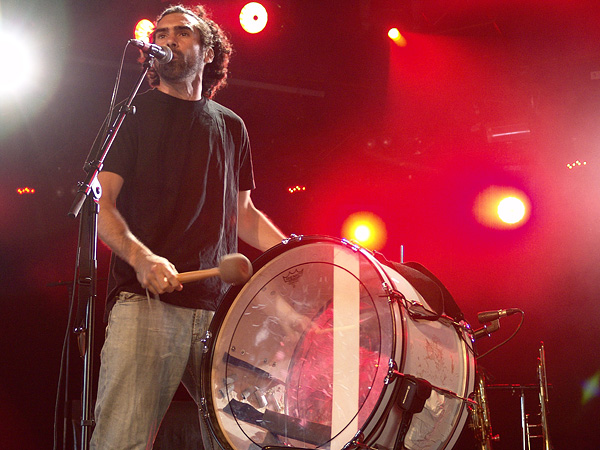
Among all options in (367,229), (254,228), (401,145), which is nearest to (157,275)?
(254,228)

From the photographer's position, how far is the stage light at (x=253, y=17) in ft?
14.7

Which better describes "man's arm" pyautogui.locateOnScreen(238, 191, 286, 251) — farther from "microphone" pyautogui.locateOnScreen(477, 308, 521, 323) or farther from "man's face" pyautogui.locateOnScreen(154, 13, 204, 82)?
"microphone" pyautogui.locateOnScreen(477, 308, 521, 323)

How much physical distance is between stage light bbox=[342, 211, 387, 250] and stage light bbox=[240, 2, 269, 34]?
334 cm

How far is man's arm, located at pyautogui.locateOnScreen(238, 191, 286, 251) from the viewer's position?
245 centimetres

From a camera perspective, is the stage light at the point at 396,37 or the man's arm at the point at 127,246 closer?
the man's arm at the point at 127,246

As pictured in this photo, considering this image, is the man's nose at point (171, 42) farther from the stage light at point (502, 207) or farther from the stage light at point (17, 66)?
the stage light at point (502, 207)

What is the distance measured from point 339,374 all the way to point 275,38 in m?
3.48

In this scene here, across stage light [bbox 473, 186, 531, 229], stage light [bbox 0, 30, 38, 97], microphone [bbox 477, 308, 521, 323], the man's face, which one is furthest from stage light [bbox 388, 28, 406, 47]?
microphone [bbox 477, 308, 521, 323]

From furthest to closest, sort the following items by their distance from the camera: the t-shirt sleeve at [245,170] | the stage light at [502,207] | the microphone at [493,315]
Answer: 1. the stage light at [502,207]
2. the t-shirt sleeve at [245,170]
3. the microphone at [493,315]

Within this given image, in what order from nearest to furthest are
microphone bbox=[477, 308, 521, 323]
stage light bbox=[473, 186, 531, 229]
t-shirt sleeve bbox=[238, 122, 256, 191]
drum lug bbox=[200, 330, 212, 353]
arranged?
drum lug bbox=[200, 330, 212, 353], microphone bbox=[477, 308, 521, 323], t-shirt sleeve bbox=[238, 122, 256, 191], stage light bbox=[473, 186, 531, 229]

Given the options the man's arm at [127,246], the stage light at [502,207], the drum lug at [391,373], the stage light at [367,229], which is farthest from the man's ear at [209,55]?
the stage light at [367,229]

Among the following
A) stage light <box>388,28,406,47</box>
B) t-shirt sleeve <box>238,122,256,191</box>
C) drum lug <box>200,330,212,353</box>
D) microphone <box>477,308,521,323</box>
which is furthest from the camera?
stage light <box>388,28,406,47</box>

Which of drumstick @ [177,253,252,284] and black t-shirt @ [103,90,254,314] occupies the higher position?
black t-shirt @ [103,90,254,314]

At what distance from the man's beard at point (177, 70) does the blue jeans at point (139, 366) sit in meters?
0.86
